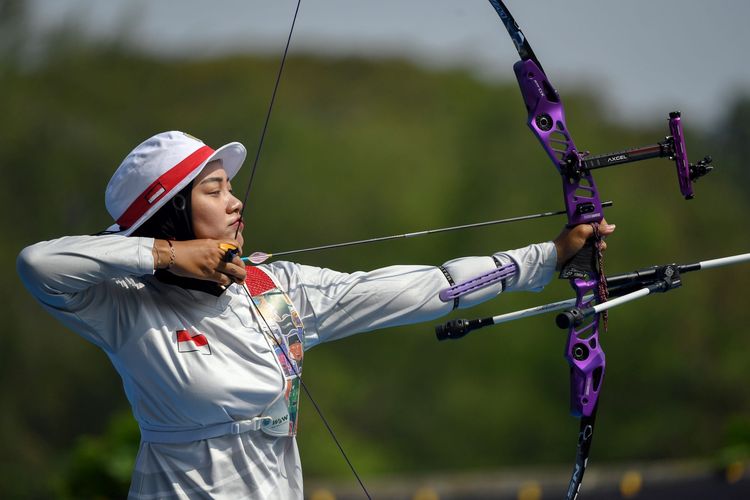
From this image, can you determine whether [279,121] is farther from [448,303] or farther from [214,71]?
[448,303]

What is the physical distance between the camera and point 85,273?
163cm

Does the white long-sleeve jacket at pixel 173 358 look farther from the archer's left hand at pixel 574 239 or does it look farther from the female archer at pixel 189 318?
the archer's left hand at pixel 574 239

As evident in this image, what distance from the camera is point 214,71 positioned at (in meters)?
6.18

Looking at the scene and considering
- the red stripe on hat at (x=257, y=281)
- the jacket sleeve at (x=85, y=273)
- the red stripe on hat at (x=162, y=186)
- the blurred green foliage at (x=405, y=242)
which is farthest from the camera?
the blurred green foliage at (x=405, y=242)

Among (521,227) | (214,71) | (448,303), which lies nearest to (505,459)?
(521,227)

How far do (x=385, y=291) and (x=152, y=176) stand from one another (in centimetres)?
49

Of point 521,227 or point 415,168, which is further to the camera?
point 415,168

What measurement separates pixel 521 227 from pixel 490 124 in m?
0.86

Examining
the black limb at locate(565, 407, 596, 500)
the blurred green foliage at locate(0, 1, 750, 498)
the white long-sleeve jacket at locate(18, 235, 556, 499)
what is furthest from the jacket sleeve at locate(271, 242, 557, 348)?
the blurred green foliage at locate(0, 1, 750, 498)

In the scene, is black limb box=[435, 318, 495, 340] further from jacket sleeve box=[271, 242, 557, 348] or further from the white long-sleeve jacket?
the white long-sleeve jacket

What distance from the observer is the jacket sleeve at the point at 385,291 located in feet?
6.23

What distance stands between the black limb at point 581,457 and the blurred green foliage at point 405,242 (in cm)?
365

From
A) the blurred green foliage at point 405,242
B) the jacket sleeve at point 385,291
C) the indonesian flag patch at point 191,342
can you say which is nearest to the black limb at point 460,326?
the jacket sleeve at point 385,291

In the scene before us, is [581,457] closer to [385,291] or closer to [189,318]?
[385,291]
